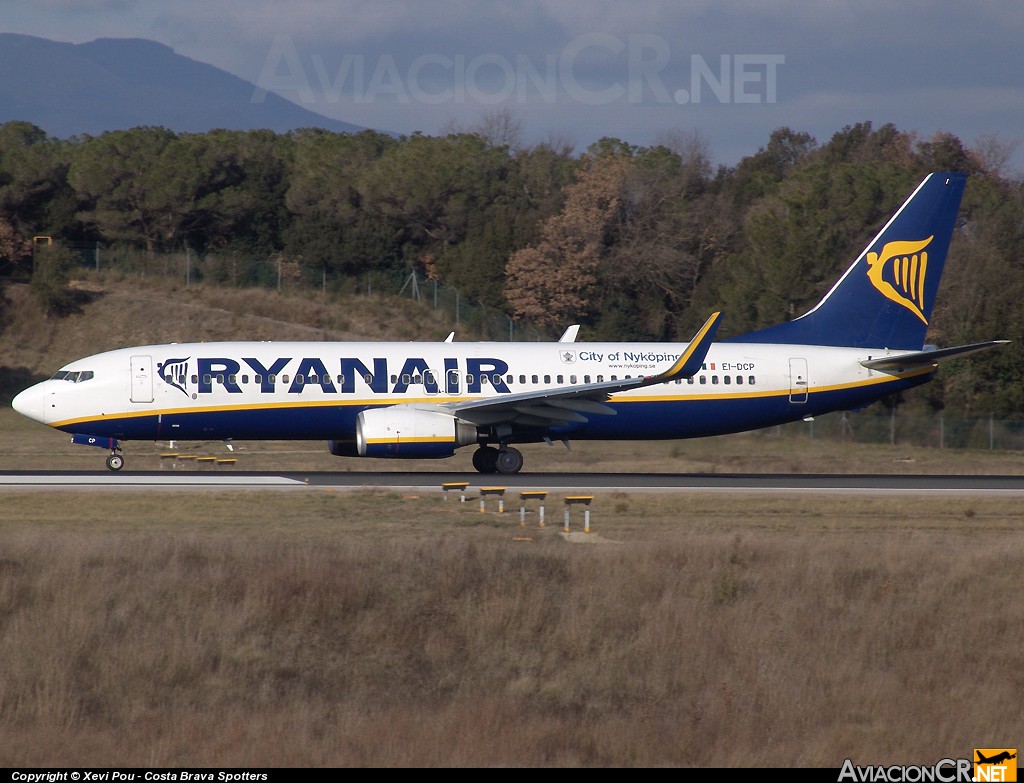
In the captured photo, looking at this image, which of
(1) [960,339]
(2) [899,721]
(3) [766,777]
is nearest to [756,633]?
(2) [899,721]

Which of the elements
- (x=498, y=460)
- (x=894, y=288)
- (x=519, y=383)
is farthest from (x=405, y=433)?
(x=894, y=288)

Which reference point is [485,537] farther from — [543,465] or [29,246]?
[29,246]

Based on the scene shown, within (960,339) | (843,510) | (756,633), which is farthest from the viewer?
(960,339)

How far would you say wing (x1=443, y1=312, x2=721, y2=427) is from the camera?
32.0 m

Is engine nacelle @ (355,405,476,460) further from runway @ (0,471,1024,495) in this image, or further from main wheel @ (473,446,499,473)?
main wheel @ (473,446,499,473)

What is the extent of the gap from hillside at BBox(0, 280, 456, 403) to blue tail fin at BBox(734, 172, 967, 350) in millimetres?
32489

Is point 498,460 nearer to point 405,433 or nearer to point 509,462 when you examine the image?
point 509,462

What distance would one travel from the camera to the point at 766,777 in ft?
43.5

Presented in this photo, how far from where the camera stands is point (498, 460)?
34.4 metres

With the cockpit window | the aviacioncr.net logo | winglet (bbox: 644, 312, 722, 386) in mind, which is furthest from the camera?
the cockpit window

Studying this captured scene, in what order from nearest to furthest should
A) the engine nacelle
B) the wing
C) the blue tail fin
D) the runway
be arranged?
the runway → the engine nacelle → the wing → the blue tail fin

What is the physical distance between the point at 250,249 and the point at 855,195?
3640cm

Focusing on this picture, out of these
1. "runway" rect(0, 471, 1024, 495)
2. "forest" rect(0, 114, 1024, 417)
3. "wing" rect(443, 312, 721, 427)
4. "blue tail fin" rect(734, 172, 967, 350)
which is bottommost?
"runway" rect(0, 471, 1024, 495)

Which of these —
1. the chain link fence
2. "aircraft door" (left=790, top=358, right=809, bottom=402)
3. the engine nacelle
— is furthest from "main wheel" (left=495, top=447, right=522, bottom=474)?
the chain link fence
